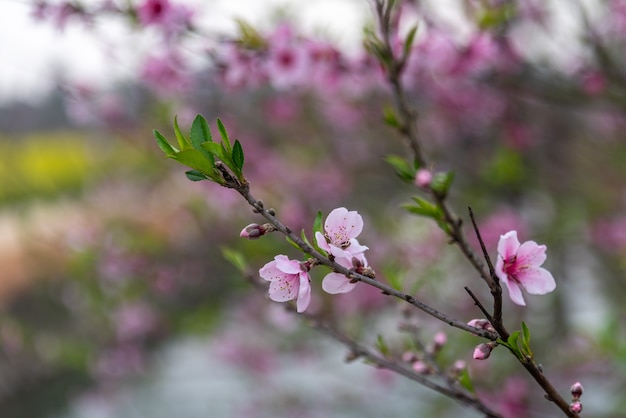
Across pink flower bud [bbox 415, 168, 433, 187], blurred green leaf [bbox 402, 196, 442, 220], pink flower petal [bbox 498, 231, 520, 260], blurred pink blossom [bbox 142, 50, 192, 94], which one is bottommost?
pink flower bud [bbox 415, 168, 433, 187]

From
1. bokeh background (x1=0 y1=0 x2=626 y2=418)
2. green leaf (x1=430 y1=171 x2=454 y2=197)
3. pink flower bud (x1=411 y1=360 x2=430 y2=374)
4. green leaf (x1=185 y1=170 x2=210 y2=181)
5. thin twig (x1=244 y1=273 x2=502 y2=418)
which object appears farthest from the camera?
bokeh background (x1=0 y1=0 x2=626 y2=418)

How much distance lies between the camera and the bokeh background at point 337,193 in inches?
86.0

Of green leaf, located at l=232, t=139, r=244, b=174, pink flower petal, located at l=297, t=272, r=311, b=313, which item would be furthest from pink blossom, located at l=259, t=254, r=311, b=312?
green leaf, located at l=232, t=139, r=244, b=174

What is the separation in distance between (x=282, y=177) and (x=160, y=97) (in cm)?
85

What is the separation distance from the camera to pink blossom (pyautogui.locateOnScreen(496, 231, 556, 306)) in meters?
0.84

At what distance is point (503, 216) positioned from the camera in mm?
3145

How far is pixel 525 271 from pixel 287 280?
326 mm

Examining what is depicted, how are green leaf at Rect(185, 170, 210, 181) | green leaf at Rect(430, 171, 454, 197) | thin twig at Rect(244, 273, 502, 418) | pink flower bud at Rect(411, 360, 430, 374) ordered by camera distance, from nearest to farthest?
green leaf at Rect(430, 171, 454, 197) < green leaf at Rect(185, 170, 210, 181) < thin twig at Rect(244, 273, 502, 418) < pink flower bud at Rect(411, 360, 430, 374)

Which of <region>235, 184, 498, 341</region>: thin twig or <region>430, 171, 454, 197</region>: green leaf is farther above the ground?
<region>430, 171, 454, 197</region>: green leaf

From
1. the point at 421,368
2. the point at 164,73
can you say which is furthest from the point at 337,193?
the point at 421,368

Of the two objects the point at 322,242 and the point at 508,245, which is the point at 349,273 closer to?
the point at 322,242

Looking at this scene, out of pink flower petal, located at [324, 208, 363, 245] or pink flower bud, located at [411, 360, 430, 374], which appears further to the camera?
pink flower bud, located at [411, 360, 430, 374]

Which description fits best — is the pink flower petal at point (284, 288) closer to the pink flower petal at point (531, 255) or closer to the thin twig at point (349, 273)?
the thin twig at point (349, 273)

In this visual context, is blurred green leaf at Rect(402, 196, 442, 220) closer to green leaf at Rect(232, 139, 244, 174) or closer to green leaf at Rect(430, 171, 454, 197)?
green leaf at Rect(430, 171, 454, 197)
